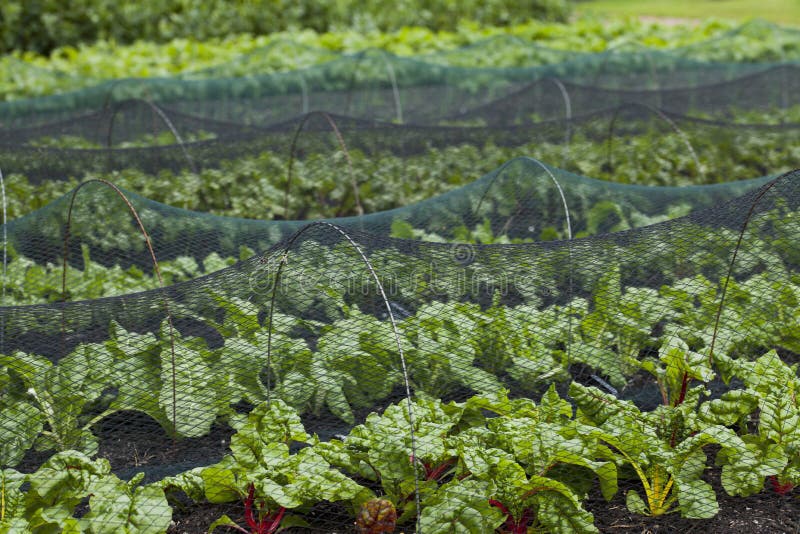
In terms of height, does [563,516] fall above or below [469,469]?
below

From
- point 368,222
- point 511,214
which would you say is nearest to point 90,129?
point 368,222

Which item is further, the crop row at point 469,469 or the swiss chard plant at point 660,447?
the swiss chard plant at point 660,447

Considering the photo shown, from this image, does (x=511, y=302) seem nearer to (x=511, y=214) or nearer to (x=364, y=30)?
(x=511, y=214)

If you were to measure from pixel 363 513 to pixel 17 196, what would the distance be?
153 inches

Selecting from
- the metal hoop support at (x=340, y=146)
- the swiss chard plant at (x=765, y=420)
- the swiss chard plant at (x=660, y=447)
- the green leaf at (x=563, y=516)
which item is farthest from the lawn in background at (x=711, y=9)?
the green leaf at (x=563, y=516)

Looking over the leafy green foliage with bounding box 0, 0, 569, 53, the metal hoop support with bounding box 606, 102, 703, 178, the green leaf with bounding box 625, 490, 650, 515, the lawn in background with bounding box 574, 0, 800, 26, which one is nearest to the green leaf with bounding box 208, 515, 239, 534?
the green leaf with bounding box 625, 490, 650, 515

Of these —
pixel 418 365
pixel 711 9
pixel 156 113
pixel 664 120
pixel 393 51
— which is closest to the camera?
pixel 418 365

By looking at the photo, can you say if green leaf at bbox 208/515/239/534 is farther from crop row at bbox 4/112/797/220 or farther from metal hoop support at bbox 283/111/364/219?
crop row at bbox 4/112/797/220

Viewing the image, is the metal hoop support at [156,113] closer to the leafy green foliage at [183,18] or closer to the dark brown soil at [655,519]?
the dark brown soil at [655,519]

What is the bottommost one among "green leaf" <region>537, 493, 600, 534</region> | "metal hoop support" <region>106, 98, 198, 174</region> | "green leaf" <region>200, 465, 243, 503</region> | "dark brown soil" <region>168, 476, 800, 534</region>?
"dark brown soil" <region>168, 476, 800, 534</region>

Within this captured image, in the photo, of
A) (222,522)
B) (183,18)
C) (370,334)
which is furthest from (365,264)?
(183,18)

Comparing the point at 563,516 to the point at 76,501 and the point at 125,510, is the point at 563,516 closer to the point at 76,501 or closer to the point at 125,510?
the point at 125,510

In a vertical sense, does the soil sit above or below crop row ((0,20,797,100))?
below

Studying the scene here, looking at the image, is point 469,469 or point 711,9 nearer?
point 469,469
